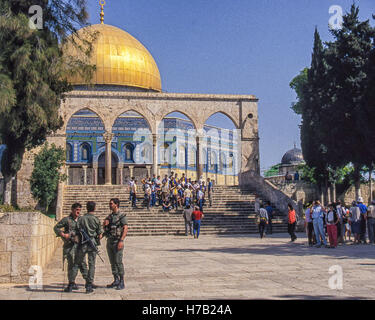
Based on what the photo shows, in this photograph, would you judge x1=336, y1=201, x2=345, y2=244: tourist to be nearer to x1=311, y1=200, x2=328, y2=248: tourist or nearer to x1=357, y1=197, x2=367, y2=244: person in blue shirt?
x1=357, y1=197, x2=367, y2=244: person in blue shirt

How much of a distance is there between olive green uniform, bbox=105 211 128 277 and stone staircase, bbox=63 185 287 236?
36.0ft

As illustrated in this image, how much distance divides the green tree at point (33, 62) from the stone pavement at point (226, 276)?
13.6ft

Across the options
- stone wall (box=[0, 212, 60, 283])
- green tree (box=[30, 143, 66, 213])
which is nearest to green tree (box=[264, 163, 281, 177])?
green tree (box=[30, 143, 66, 213])

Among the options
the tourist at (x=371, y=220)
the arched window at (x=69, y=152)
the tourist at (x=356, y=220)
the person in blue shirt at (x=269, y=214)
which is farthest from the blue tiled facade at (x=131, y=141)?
the tourist at (x=371, y=220)

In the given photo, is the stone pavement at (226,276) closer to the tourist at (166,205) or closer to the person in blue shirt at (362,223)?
the person in blue shirt at (362,223)

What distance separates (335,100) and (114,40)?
21900 millimetres

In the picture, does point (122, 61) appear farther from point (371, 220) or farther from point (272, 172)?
point (371, 220)

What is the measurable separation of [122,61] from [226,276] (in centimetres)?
3126

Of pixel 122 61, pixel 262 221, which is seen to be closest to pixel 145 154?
pixel 122 61

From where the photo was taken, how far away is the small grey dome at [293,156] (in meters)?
49.8

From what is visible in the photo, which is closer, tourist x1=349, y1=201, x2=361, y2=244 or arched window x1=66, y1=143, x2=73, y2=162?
tourist x1=349, y1=201, x2=361, y2=244

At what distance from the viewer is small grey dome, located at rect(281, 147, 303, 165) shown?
4975cm
